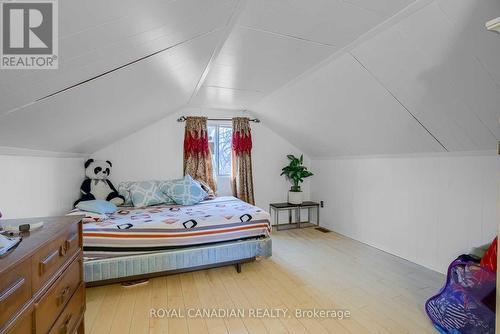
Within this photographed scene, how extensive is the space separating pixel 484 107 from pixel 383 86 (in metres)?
0.67

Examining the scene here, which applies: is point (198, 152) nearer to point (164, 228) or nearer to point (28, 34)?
point (164, 228)

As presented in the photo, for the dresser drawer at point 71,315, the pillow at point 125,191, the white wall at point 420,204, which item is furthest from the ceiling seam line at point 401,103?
the pillow at point 125,191

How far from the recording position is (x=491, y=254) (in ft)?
5.39

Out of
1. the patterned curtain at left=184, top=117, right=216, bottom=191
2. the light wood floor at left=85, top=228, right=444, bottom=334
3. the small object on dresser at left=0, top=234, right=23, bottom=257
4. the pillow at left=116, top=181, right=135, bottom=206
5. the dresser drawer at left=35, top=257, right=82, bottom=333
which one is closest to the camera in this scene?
the small object on dresser at left=0, top=234, right=23, bottom=257

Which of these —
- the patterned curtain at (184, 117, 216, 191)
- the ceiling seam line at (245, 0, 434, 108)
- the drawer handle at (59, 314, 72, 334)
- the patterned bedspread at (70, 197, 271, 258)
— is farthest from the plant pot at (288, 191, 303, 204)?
the drawer handle at (59, 314, 72, 334)

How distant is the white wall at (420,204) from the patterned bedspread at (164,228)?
1.62 metres

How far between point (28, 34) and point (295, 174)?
372 centimetres

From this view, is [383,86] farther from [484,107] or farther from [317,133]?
[317,133]

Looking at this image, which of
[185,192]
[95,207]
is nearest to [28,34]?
[95,207]

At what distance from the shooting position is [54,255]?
105 centimetres

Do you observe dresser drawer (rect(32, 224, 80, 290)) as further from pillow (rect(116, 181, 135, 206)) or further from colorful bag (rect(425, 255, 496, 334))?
colorful bag (rect(425, 255, 496, 334))

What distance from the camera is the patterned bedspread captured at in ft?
6.95

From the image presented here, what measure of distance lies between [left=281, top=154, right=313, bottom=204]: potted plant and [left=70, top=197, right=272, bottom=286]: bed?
5.06 feet

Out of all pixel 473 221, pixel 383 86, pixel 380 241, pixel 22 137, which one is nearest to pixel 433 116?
pixel 383 86
